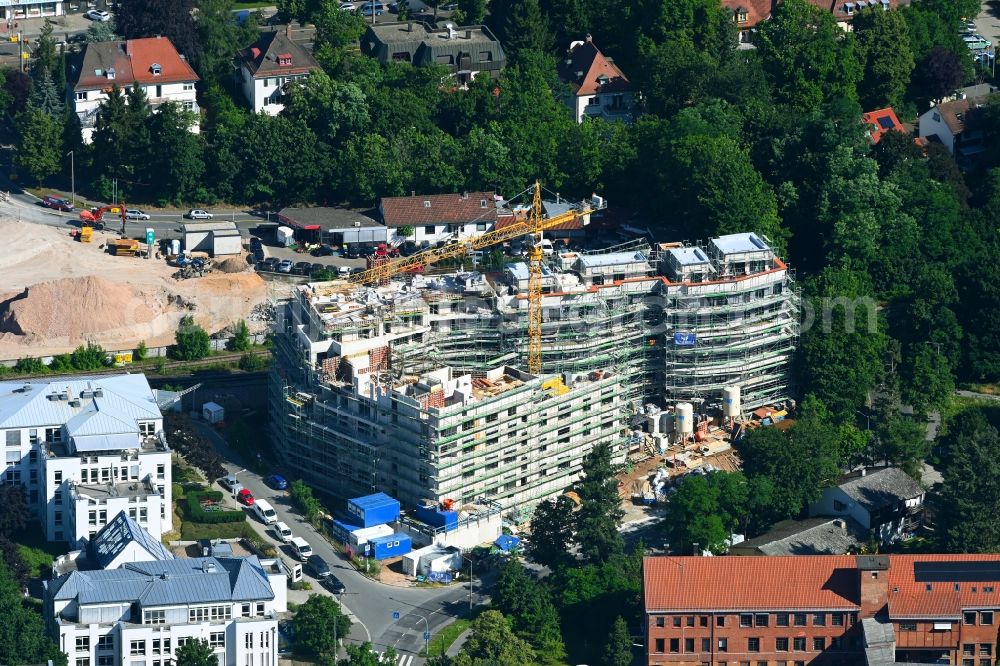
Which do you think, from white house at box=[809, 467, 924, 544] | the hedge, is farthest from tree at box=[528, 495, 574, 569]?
Result: the hedge

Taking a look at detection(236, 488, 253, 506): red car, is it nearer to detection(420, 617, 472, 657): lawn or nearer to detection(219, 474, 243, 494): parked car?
detection(219, 474, 243, 494): parked car

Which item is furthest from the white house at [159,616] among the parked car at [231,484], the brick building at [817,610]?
the brick building at [817,610]

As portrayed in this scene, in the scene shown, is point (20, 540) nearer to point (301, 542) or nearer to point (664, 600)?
point (301, 542)

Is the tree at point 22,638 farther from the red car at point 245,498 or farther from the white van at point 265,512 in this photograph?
the red car at point 245,498

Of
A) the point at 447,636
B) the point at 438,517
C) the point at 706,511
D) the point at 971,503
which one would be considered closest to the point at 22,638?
the point at 447,636

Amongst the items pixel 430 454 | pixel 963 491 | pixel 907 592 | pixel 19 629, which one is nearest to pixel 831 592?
pixel 907 592

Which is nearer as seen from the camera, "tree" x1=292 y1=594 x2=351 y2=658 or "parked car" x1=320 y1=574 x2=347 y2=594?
"tree" x1=292 y1=594 x2=351 y2=658
